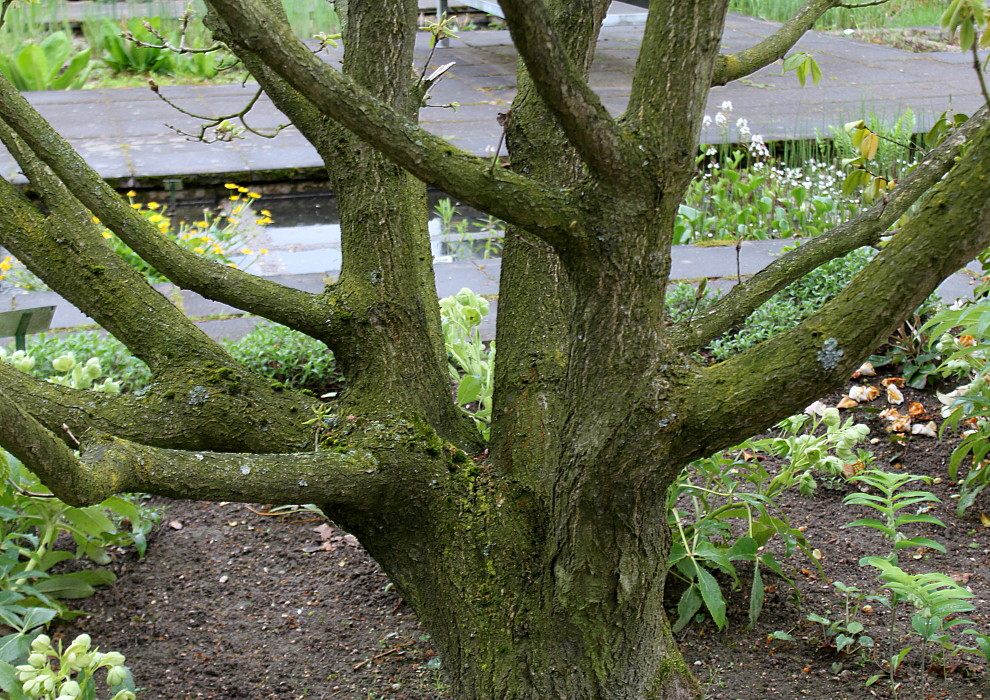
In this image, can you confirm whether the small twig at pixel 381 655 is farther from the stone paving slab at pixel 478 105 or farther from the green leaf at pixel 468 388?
the stone paving slab at pixel 478 105

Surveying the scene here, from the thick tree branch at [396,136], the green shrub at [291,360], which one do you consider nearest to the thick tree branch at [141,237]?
the thick tree branch at [396,136]

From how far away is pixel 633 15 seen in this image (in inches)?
344

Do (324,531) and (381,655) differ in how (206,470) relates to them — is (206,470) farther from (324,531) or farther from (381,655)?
(324,531)

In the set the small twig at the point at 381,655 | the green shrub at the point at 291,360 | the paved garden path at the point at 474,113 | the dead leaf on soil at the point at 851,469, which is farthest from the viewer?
the paved garden path at the point at 474,113

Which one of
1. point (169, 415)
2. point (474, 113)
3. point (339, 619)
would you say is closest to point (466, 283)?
point (339, 619)

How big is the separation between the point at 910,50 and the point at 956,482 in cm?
910

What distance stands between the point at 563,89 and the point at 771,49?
3.89ft

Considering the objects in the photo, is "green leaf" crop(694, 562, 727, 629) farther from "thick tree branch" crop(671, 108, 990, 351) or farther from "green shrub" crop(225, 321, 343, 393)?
"green shrub" crop(225, 321, 343, 393)

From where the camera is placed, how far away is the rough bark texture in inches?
54.5

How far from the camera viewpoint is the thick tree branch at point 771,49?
87.2 inches

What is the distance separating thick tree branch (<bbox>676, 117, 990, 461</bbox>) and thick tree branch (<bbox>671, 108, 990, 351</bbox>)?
1.06 feet

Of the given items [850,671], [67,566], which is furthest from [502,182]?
[67,566]

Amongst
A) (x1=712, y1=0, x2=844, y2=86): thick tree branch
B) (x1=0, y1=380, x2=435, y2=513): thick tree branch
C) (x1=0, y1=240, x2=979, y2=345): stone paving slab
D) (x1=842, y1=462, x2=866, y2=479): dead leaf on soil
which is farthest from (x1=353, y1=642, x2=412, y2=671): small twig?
(x1=0, y1=240, x2=979, y2=345): stone paving slab

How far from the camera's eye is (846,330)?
137 cm
